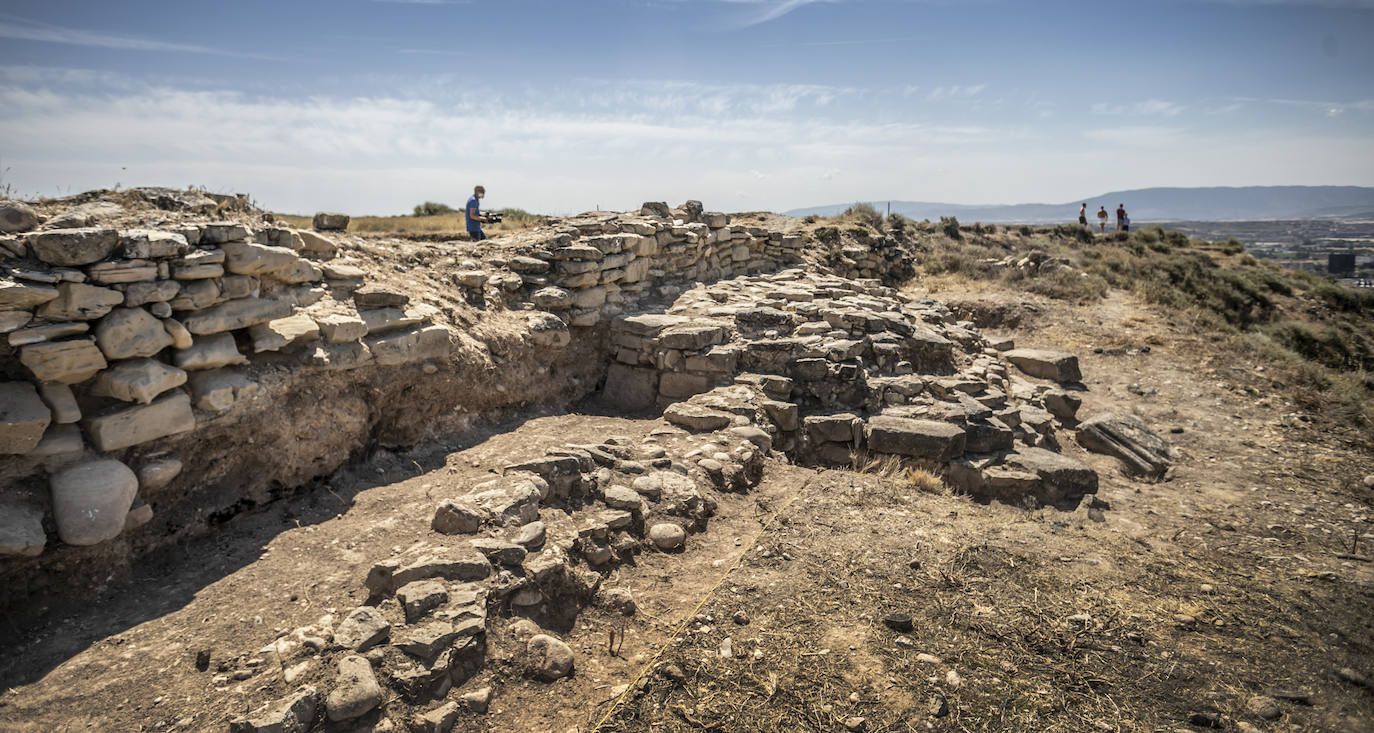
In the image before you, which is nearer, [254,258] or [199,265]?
[199,265]

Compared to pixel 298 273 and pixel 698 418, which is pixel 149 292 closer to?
pixel 298 273

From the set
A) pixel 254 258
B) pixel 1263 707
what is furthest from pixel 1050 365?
pixel 254 258

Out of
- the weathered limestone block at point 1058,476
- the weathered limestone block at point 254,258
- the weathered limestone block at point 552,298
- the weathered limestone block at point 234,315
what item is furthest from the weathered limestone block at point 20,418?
the weathered limestone block at point 1058,476

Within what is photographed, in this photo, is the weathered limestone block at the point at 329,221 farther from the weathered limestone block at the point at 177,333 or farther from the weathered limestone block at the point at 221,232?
the weathered limestone block at the point at 177,333

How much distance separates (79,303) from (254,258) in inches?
45.4

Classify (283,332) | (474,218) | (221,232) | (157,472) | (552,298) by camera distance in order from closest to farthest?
1. (157,472)
2. (221,232)
3. (283,332)
4. (552,298)
5. (474,218)

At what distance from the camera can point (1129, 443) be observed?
834 cm

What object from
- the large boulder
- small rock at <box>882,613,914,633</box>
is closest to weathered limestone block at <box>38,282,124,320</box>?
small rock at <box>882,613,914,633</box>

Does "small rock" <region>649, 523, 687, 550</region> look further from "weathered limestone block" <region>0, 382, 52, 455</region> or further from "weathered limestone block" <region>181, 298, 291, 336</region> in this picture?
"weathered limestone block" <region>0, 382, 52, 455</region>

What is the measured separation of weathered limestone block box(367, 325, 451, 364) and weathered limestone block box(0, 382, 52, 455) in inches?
89.1

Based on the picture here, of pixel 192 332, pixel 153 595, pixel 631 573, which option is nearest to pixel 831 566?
pixel 631 573

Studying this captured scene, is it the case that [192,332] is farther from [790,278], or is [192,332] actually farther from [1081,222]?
[1081,222]

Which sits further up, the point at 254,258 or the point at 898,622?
the point at 254,258

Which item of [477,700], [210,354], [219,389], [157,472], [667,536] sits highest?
[210,354]
